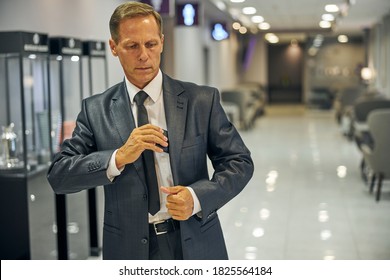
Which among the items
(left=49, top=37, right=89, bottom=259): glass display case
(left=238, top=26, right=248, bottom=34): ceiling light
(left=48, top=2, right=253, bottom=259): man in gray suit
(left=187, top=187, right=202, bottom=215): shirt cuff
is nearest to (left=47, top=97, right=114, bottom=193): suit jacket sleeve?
(left=48, top=2, right=253, bottom=259): man in gray suit

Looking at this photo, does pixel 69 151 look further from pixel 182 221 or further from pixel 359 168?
pixel 359 168

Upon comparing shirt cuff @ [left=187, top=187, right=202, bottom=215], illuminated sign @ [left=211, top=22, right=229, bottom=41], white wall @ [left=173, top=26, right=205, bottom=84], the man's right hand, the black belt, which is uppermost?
illuminated sign @ [left=211, top=22, right=229, bottom=41]

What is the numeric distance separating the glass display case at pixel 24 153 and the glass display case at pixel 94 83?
311 mm

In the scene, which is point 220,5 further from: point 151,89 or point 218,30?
point 151,89

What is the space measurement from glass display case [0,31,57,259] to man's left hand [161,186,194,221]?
243 centimetres

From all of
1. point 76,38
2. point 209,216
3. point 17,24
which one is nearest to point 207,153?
point 209,216

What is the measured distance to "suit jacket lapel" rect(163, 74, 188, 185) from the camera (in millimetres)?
1945

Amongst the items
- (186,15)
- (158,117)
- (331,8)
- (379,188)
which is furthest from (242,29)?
(158,117)

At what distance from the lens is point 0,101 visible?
4.48 m

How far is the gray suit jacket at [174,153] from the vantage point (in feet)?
6.36

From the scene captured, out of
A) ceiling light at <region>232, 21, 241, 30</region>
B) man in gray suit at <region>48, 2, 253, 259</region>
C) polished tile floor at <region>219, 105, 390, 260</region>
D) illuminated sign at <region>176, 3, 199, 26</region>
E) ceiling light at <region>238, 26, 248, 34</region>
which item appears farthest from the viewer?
ceiling light at <region>238, 26, 248, 34</region>

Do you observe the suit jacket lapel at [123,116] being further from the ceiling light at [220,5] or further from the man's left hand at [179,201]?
the ceiling light at [220,5]

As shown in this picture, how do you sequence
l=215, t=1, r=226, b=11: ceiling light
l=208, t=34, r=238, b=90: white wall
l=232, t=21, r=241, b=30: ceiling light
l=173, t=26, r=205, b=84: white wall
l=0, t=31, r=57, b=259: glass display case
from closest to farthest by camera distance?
l=0, t=31, r=57, b=259: glass display case < l=215, t=1, r=226, b=11: ceiling light < l=232, t=21, r=241, b=30: ceiling light < l=173, t=26, r=205, b=84: white wall < l=208, t=34, r=238, b=90: white wall

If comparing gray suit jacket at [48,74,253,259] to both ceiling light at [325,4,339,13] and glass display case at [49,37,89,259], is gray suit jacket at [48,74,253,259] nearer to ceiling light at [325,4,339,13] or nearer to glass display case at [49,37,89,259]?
glass display case at [49,37,89,259]
